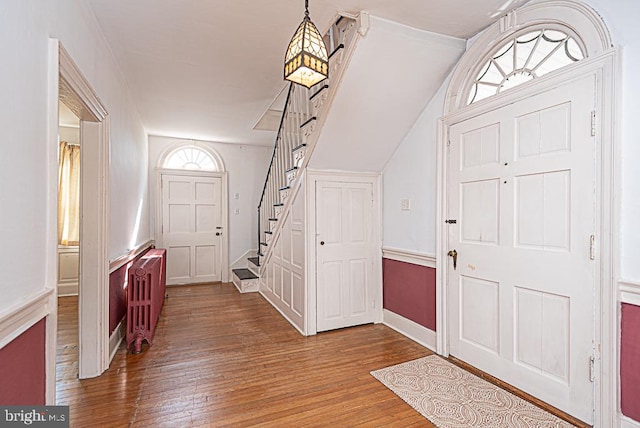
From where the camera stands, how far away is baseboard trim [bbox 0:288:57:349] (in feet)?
3.96

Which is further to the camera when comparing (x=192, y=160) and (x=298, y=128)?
(x=192, y=160)

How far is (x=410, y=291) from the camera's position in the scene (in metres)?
3.29

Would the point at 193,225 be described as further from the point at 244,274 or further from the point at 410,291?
the point at 410,291

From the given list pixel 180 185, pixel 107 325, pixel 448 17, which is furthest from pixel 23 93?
pixel 180 185

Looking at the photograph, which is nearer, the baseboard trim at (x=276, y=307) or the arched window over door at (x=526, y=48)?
the arched window over door at (x=526, y=48)

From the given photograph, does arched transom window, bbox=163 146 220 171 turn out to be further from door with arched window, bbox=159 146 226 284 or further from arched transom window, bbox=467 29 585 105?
arched transom window, bbox=467 29 585 105

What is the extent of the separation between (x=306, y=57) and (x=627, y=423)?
8.41ft

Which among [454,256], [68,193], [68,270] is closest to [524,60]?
[454,256]

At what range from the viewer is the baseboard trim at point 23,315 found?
121 cm

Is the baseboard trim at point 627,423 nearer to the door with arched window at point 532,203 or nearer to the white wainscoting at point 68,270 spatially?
the door with arched window at point 532,203

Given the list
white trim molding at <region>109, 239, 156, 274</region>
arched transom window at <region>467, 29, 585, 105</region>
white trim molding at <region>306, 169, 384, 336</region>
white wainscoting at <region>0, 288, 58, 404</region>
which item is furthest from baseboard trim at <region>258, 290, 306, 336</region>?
arched transom window at <region>467, 29, 585, 105</region>

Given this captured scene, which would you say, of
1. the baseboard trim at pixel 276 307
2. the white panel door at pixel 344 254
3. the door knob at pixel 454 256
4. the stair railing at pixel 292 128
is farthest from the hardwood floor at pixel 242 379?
the stair railing at pixel 292 128

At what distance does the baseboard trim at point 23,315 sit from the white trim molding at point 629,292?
9.38ft

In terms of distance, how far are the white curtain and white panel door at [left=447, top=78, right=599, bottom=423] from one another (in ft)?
18.4
